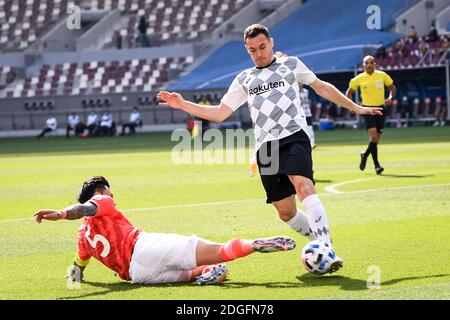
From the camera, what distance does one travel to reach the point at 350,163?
24797 millimetres

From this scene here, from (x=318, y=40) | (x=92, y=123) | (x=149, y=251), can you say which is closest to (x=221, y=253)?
(x=149, y=251)

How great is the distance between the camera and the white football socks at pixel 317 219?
963 centimetres

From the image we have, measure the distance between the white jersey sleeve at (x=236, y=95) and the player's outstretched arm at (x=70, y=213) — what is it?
1.99 m

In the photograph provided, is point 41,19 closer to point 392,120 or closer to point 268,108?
point 392,120

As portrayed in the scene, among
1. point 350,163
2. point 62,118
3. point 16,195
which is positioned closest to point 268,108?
point 16,195

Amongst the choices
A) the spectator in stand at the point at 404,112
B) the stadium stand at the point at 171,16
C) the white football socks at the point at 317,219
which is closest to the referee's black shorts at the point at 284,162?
the white football socks at the point at 317,219

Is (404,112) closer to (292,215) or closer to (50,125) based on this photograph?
(50,125)

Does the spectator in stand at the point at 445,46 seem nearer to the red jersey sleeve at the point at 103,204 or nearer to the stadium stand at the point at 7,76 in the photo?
the stadium stand at the point at 7,76

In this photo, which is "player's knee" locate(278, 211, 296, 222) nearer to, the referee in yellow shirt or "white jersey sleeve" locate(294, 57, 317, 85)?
"white jersey sleeve" locate(294, 57, 317, 85)

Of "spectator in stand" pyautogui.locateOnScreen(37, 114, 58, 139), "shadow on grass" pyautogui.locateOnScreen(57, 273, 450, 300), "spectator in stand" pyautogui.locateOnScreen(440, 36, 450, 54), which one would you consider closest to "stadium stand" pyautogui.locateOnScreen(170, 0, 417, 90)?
"spectator in stand" pyautogui.locateOnScreen(440, 36, 450, 54)

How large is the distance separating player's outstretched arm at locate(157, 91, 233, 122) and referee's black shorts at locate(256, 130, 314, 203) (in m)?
0.59

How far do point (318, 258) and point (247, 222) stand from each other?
4.93 m

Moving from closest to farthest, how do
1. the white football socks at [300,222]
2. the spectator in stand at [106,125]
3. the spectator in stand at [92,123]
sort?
1. the white football socks at [300,222]
2. the spectator in stand at [106,125]
3. the spectator in stand at [92,123]
